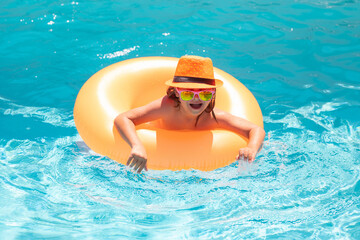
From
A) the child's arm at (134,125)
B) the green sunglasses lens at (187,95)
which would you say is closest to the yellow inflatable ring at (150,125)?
the child's arm at (134,125)

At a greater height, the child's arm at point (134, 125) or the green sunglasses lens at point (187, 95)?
the green sunglasses lens at point (187, 95)

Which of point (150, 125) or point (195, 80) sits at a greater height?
point (195, 80)

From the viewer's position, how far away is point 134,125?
354 centimetres

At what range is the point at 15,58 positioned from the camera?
19.6ft

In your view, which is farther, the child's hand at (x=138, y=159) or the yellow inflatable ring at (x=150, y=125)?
the yellow inflatable ring at (x=150, y=125)

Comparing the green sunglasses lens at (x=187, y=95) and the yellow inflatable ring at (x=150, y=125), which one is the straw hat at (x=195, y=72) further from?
the yellow inflatable ring at (x=150, y=125)

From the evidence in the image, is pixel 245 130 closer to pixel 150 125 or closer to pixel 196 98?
pixel 196 98

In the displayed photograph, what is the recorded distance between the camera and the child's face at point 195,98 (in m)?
3.35

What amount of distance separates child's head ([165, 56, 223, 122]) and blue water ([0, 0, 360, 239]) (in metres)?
0.51

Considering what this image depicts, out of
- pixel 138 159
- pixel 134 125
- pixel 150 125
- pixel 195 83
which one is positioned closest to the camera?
pixel 138 159

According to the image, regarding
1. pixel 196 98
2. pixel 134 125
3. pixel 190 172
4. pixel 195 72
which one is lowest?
pixel 190 172

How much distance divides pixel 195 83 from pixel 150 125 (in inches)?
26.2

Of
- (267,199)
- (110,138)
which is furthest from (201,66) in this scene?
(267,199)

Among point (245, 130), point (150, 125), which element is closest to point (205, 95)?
point (245, 130)
